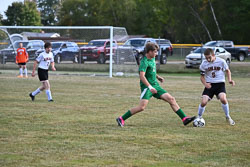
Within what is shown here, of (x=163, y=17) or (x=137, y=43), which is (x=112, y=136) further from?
(x=163, y=17)

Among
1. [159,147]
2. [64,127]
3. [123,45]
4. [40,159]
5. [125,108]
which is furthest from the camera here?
[123,45]

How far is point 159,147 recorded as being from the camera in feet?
23.1

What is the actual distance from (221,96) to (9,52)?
1966cm

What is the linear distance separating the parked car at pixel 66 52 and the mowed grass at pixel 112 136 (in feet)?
42.7

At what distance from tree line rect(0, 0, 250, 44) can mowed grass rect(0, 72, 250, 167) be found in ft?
132

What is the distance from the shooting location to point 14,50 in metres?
27.0

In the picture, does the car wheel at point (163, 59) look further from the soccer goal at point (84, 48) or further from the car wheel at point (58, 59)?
the car wheel at point (58, 59)

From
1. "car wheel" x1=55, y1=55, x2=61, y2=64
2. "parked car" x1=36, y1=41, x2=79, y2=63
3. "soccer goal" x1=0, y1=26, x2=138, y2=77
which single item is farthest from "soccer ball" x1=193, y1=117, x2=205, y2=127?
"car wheel" x1=55, y1=55, x2=61, y2=64

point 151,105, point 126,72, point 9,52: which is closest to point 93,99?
point 151,105

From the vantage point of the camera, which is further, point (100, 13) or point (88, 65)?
point (100, 13)

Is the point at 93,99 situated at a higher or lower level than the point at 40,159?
lower

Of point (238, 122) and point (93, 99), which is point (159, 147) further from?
point (93, 99)

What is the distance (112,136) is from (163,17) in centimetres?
6577

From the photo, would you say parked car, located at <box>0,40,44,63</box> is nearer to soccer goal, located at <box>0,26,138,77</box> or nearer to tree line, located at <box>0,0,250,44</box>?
soccer goal, located at <box>0,26,138,77</box>
